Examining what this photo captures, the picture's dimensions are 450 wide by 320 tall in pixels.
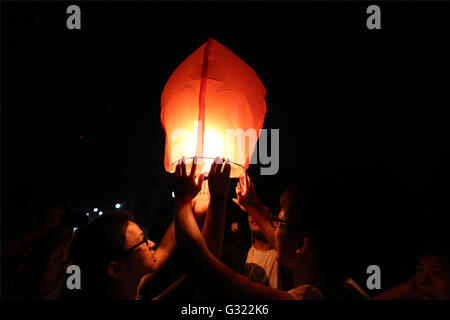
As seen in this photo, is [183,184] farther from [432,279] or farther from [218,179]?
[432,279]

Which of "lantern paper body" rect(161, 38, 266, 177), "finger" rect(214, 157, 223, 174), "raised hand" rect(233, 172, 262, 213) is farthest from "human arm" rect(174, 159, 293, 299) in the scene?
"raised hand" rect(233, 172, 262, 213)

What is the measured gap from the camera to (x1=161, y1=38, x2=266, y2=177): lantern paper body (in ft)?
4.11

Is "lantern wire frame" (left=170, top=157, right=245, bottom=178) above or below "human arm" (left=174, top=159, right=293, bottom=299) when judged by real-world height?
above

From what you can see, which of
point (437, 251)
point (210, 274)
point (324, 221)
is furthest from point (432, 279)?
point (210, 274)

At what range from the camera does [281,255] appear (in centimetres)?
114

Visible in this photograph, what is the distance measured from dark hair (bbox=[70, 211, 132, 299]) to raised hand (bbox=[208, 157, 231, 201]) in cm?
59

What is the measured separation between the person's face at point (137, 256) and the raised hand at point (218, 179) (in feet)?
1.73

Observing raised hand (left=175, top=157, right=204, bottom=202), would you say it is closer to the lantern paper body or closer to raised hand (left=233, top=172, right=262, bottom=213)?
the lantern paper body

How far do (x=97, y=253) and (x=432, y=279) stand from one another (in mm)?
1787

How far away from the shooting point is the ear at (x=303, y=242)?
42.3 inches
